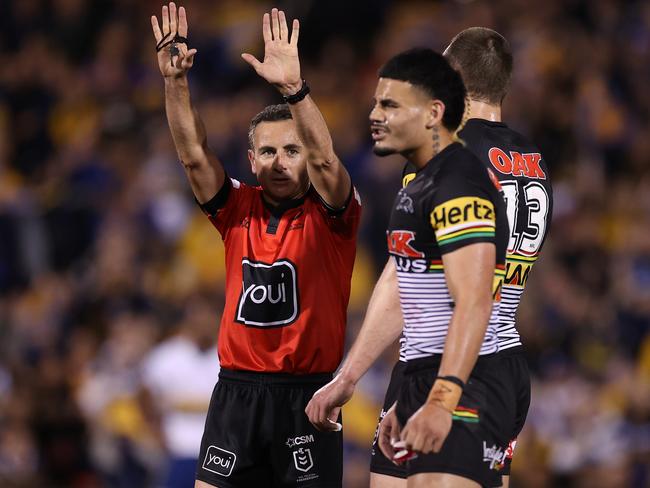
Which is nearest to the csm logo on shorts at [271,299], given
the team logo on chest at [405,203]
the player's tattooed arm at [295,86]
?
the player's tattooed arm at [295,86]

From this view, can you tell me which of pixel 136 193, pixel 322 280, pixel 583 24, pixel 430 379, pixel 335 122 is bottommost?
pixel 430 379

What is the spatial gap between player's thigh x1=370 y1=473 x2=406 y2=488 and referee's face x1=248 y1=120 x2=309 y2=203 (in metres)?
1.35

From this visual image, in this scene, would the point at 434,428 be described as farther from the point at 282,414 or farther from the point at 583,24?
the point at 583,24

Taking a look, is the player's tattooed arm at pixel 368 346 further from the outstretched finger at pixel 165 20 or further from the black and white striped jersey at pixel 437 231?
the outstretched finger at pixel 165 20

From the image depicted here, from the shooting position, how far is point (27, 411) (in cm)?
1037

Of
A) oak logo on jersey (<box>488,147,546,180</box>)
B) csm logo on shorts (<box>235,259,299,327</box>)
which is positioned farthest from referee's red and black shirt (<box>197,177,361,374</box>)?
oak logo on jersey (<box>488,147,546,180</box>)

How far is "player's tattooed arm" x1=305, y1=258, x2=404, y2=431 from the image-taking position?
197 inches

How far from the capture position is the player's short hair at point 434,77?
14.5 feet

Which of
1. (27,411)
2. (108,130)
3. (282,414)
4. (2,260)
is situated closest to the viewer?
(282,414)

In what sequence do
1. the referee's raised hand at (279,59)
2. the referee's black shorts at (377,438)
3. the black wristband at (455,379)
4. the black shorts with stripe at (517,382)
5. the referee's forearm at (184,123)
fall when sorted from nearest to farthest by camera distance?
the black wristband at (455,379) < the black shorts with stripe at (517,382) < the referee's black shorts at (377,438) < the referee's raised hand at (279,59) < the referee's forearm at (184,123)

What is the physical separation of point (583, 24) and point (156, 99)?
15.6 ft

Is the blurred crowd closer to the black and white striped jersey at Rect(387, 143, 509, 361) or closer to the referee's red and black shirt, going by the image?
the referee's red and black shirt

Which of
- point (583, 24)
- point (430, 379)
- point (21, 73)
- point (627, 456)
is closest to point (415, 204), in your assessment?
point (430, 379)

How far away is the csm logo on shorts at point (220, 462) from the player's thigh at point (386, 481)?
70 cm
